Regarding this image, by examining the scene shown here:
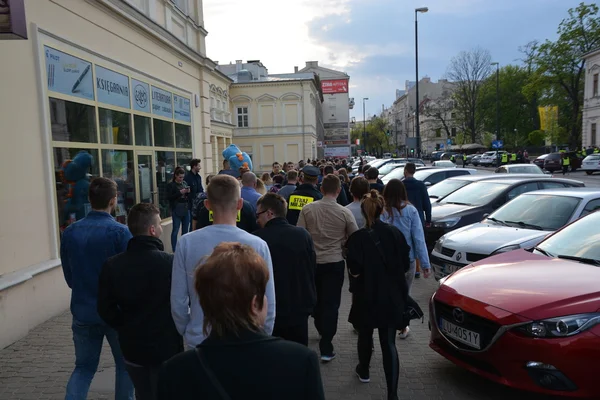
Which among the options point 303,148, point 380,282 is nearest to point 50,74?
point 380,282

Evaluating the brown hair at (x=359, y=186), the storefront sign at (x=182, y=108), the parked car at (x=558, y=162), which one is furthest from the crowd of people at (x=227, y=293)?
the parked car at (x=558, y=162)

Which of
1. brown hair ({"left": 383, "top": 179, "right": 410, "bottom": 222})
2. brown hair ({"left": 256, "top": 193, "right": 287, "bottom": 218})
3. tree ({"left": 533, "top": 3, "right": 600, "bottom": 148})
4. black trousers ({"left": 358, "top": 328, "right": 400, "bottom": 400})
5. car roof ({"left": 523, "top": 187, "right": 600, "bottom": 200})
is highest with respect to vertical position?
tree ({"left": 533, "top": 3, "right": 600, "bottom": 148})

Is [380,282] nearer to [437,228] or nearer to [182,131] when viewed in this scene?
[437,228]

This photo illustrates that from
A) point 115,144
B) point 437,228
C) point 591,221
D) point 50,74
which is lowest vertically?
point 437,228

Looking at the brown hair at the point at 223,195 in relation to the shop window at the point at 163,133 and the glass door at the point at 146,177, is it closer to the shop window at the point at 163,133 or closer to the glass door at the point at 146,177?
the glass door at the point at 146,177

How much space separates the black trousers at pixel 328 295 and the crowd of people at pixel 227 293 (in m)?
0.01

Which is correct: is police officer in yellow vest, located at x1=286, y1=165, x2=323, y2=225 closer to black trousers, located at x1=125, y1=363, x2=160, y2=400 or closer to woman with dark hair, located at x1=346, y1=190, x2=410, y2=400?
woman with dark hair, located at x1=346, y1=190, x2=410, y2=400

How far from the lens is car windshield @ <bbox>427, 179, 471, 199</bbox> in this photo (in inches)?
431

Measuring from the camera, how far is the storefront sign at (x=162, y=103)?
977cm

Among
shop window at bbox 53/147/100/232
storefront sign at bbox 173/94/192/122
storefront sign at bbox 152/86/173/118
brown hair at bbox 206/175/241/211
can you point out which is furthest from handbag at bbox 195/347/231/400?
storefront sign at bbox 173/94/192/122

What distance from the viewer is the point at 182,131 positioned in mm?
11648

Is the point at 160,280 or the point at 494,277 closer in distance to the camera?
the point at 160,280

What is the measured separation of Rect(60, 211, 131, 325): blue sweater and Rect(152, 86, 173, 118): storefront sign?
703 cm

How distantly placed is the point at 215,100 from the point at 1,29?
15.2 meters
